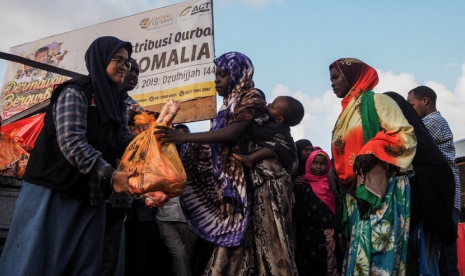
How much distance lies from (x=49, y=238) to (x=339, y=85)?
8.41ft

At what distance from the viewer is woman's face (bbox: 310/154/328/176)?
6.07 m

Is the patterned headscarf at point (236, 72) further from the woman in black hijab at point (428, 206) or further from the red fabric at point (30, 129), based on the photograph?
the red fabric at point (30, 129)

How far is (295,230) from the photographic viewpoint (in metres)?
5.83

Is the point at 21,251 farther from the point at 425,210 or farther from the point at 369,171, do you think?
the point at 425,210

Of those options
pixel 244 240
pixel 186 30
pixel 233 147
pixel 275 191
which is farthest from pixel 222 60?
pixel 186 30

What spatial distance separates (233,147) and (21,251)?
6.12 ft

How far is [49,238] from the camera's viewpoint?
281 centimetres

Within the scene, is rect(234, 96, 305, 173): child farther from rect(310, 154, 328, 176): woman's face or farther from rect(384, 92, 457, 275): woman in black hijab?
rect(310, 154, 328, 176): woman's face

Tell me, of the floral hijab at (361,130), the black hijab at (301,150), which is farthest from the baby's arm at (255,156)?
the black hijab at (301,150)

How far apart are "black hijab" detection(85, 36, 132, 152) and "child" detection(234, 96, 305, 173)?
3.90ft

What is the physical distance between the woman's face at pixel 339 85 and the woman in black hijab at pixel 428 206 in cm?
63

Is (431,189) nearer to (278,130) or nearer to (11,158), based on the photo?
(278,130)

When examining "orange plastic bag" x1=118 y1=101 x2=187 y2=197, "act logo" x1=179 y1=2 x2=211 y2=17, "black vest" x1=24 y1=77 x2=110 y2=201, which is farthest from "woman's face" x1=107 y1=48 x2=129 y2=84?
"act logo" x1=179 y1=2 x2=211 y2=17

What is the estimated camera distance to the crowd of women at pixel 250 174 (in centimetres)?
288
